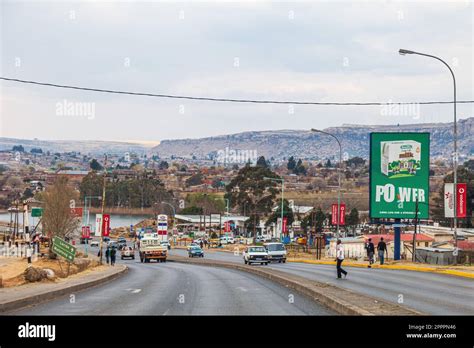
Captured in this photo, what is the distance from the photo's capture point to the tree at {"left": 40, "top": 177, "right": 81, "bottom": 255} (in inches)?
3794

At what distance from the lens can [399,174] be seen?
58.2 metres

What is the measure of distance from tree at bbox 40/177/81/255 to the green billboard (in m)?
48.5

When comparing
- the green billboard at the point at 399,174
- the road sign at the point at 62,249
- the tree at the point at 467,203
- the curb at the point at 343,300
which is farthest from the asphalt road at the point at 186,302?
the tree at the point at 467,203

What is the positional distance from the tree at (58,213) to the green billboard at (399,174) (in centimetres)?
4851

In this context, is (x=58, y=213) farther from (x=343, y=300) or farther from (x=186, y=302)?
(x=343, y=300)

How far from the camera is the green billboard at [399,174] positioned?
2277 inches

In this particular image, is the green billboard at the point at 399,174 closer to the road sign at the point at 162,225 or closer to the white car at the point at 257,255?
the white car at the point at 257,255

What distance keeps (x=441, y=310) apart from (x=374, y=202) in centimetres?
3881

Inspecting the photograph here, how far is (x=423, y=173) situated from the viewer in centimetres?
5766

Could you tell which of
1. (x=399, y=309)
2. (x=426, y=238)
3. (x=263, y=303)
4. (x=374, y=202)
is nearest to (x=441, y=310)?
(x=399, y=309)

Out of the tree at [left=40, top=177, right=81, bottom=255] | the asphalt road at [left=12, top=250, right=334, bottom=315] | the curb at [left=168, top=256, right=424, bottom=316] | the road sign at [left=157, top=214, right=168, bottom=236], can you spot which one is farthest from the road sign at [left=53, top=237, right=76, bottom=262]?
the tree at [left=40, top=177, right=81, bottom=255]

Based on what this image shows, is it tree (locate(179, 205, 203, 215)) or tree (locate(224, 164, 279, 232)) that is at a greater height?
tree (locate(224, 164, 279, 232))

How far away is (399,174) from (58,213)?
173 ft

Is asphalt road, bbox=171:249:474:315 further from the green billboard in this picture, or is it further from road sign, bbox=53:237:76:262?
the green billboard
